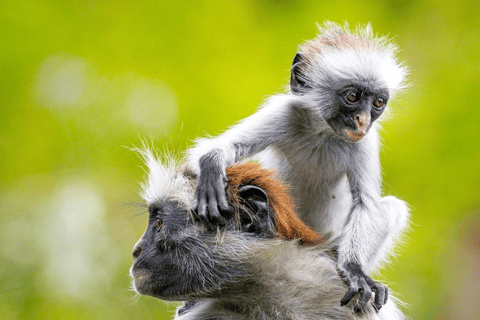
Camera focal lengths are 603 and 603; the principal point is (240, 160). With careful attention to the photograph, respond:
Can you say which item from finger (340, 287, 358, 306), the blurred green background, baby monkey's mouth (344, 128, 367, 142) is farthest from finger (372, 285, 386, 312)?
the blurred green background

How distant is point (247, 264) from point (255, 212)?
0.36 meters

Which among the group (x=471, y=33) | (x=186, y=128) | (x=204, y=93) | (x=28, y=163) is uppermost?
(x=471, y=33)

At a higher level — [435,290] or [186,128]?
[186,128]

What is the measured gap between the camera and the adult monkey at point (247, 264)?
397 centimetres

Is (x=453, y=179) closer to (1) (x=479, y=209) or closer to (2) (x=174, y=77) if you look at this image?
(1) (x=479, y=209)

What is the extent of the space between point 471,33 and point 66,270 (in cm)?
956

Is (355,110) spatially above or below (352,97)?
below

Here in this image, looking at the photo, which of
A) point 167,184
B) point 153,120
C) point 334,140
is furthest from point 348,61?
point 153,120

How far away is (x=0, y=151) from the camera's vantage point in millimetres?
10516

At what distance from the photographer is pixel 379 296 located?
408 cm

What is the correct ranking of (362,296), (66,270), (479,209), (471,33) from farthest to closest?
(471,33) < (479,209) < (66,270) < (362,296)

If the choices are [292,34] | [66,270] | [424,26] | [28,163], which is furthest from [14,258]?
[424,26]

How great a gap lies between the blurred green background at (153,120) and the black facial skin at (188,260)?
4.78 m

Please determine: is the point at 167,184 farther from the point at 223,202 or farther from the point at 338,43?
Answer: the point at 338,43
